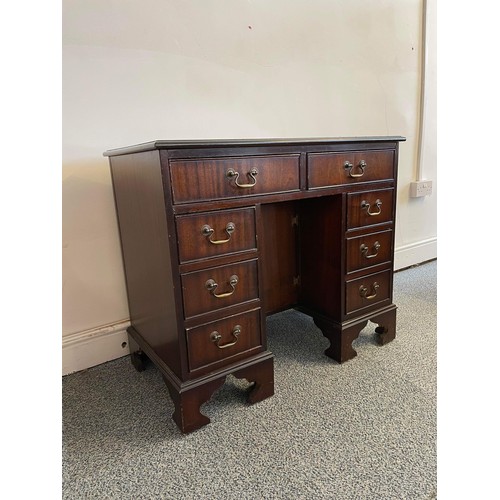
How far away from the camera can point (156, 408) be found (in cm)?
116

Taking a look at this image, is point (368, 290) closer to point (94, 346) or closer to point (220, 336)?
point (220, 336)

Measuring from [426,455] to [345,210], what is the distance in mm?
735

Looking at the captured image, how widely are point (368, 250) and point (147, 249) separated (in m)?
0.77

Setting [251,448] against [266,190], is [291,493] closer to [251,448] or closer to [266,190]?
[251,448]

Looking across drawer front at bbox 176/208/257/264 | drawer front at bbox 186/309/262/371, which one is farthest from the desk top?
drawer front at bbox 186/309/262/371

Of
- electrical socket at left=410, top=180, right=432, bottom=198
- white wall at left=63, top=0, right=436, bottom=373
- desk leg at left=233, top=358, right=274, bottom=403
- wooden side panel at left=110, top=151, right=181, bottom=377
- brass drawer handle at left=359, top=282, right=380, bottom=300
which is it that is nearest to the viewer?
wooden side panel at left=110, top=151, right=181, bottom=377

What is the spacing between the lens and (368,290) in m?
1.40

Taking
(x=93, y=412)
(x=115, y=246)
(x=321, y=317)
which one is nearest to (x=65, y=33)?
(x=115, y=246)

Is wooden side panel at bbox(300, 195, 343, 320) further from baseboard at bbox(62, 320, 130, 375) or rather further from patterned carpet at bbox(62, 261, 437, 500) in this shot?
baseboard at bbox(62, 320, 130, 375)

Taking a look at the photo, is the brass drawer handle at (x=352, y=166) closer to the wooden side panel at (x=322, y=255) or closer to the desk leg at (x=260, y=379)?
the wooden side panel at (x=322, y=255)

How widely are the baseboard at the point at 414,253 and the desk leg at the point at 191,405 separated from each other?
1594mm

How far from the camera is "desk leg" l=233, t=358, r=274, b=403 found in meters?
1.14

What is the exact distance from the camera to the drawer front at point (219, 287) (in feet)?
3.30

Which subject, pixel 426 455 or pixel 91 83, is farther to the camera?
pixel 91 83
